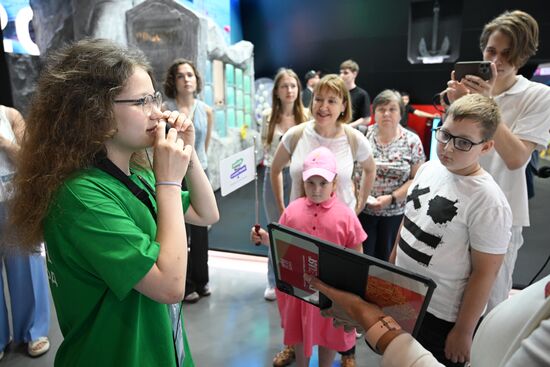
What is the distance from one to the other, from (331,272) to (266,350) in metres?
1.49

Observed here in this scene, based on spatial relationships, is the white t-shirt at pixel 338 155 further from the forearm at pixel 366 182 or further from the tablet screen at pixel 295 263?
the tablet screen at pixel 295 263

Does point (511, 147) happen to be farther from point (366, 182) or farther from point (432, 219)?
point (366, 182)

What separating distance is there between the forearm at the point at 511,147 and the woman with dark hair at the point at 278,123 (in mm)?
1516

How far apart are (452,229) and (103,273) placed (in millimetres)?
1119

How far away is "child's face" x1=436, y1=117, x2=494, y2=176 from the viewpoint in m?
1.30

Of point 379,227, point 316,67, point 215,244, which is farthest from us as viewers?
point 316,67

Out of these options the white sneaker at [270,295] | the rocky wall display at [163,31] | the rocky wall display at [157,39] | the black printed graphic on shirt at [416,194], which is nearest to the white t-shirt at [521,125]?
the black printed graphic on shirt at [416,194]

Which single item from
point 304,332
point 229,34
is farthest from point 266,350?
point 229,34

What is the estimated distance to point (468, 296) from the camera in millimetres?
1271

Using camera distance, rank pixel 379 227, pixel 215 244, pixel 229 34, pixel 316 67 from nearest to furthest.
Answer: pixel 379 227 → pixel 215 244 → pixel 316 67 → pixel 229 34

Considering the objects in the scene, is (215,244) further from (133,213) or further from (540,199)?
(540,199)

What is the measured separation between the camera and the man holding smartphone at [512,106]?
154 cm

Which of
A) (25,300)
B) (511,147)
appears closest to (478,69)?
(511,147)

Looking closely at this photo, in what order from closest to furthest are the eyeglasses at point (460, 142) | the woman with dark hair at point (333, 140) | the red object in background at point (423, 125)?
the eyeglasses at point (460, 142) → the woman with dark hair at point (333, 140) → the red object in background at point (423, 125)
